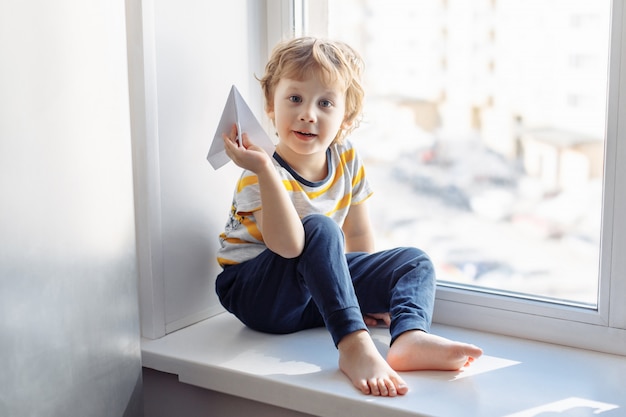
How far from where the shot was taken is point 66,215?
3.43 ft

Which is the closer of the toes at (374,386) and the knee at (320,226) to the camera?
the toes at (374,386)

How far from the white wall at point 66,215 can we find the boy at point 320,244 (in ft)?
0.62

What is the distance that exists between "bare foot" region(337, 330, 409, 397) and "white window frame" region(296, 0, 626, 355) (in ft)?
0.85

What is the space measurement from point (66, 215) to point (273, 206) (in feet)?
0.97

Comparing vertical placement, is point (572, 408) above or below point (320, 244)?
below

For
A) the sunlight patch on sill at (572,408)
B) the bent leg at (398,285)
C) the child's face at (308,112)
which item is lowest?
the sunlight patch on sill at (572,408)

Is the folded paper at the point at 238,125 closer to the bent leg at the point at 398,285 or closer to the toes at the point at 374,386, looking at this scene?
the bent leg at the point at 398,285

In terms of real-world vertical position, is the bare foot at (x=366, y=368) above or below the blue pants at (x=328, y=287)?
below

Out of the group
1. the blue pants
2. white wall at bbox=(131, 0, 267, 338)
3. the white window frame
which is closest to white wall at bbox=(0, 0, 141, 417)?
white wall at bbox=(131, 0, 267, 338)

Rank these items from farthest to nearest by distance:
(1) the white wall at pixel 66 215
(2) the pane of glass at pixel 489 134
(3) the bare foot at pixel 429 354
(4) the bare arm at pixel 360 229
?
(4) the bare arm at pixel 360 229
(2) the pane of glass at pixel 489 134
(3) the bare foot at pixel 429 354
(1) the white wall at pixel 66 215

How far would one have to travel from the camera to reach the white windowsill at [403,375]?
1.02 metres

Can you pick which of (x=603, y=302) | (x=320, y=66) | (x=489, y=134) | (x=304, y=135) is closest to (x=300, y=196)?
(x=304, y=135)

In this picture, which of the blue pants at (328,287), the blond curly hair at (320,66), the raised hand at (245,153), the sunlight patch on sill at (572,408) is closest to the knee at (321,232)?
the blue pants at (328,287)

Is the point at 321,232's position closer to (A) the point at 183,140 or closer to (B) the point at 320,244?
(B) the point at 320,244
